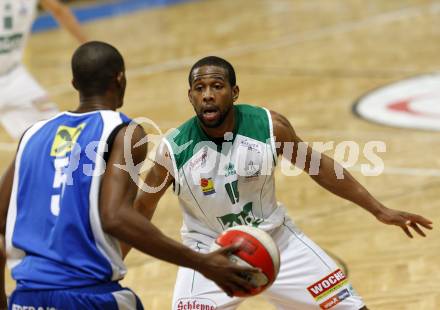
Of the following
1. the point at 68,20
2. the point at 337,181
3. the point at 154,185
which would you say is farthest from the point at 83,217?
the point at 68,20

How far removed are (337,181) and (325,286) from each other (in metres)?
0.58

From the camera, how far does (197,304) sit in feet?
17.1

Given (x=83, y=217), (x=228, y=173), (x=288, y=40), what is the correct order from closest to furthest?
(x=83, y=217)
(x=228, y=173)
(x=288, y=40)

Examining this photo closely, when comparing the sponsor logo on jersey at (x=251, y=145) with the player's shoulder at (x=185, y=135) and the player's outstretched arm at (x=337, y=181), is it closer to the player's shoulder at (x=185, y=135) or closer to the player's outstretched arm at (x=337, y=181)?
the player's outstretched arm at (x=337, y=181)

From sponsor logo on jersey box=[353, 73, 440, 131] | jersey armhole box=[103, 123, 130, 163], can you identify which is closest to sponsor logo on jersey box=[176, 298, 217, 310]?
jersey armhole box=[103, 123, 130, 163]

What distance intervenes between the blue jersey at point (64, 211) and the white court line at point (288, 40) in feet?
33.9

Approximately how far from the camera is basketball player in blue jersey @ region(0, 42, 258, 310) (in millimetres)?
4109

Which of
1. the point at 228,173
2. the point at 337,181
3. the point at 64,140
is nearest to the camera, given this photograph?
the point at 64,140

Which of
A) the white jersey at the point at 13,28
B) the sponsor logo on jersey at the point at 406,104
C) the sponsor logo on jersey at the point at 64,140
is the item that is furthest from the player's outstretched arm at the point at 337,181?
the sponsor logo on jersey at the point at 406,104

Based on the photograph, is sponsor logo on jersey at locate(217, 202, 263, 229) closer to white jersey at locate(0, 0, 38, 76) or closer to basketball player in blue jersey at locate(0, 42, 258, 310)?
basketball player in blue jersey at locate(0, 42, 258, 310)

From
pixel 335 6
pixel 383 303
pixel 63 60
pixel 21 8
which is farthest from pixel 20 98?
pixel 335 6

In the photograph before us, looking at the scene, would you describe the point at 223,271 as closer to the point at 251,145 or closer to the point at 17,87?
the point at 251,145

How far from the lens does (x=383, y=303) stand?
6621 mm

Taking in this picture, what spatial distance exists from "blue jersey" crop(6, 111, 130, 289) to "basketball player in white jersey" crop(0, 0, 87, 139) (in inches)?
173
